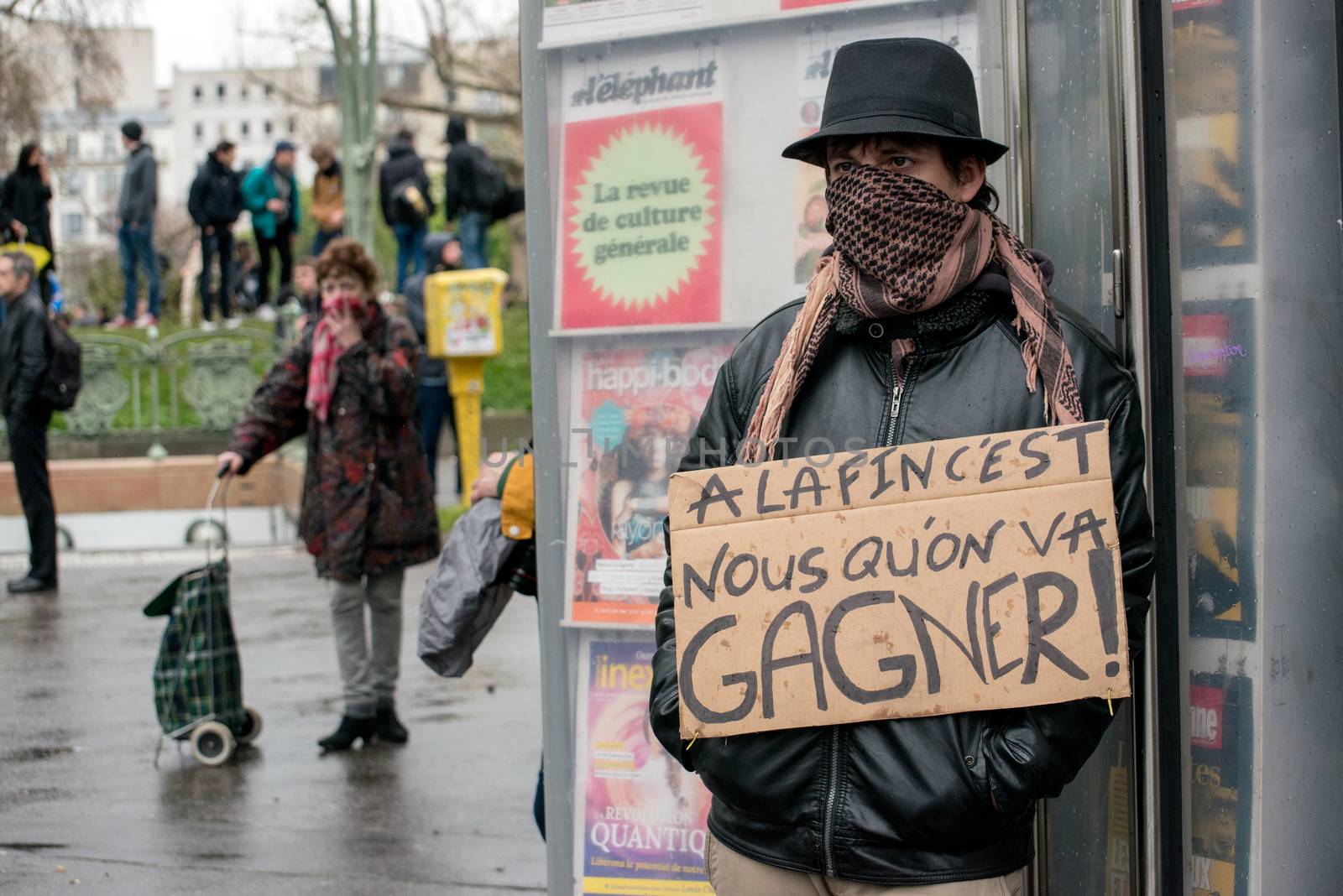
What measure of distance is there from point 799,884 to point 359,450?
14.9 feet

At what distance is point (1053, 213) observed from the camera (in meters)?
3.27

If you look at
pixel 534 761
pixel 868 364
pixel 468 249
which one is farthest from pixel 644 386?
pixel 468 249

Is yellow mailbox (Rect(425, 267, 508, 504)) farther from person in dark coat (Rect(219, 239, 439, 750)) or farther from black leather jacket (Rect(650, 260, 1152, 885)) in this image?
black leather jacket (Rect(650, 260, 1152, 885))

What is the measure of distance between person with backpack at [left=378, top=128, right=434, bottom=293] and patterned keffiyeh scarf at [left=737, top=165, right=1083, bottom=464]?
588 inches

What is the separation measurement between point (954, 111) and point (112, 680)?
691cm

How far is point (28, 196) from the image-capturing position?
18.4 metres

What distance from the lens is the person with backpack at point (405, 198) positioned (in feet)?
56.9

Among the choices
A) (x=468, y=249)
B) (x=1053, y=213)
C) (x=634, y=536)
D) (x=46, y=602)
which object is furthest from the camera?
(x=468, y=249)

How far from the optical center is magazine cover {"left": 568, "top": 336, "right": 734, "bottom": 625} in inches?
153

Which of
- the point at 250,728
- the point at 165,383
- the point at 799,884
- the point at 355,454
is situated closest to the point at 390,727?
the point at 250,728

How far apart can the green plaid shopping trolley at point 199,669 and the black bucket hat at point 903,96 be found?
4.67 metres

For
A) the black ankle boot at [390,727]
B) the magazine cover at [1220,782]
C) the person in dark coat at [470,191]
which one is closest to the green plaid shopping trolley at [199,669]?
the black ankle boot at [390,727]

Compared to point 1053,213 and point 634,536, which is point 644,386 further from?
point 1053,213

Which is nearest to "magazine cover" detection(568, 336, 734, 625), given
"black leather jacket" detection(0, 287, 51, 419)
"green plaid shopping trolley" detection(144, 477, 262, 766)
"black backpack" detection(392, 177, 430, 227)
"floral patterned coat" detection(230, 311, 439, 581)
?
"floral patterned coat" detection(230, 311, 439, 581)
